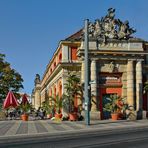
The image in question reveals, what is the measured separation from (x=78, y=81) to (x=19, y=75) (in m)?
23.2

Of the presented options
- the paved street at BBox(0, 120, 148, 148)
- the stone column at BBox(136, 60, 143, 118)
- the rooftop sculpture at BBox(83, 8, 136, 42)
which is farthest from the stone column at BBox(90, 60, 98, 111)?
the paved street at BBox(0, 120, 148, 148)

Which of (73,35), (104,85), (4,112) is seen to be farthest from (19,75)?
(104,85)

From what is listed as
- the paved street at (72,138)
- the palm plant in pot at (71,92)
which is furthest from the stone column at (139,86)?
the paved street at (72,138)

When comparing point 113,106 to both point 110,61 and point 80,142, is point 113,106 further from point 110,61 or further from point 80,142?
point 80,142

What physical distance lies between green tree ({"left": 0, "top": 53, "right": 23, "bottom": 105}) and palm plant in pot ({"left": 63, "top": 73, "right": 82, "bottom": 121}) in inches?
748

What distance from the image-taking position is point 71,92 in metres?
42.1

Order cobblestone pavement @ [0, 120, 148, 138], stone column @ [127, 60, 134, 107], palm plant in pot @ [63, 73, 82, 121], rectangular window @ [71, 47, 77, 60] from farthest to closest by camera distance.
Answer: rectangular window @ [71, 47, 77, 60] < stone column @ [127, 60, 134, 107] < palm plant in pot @ [63, 73, 82, 121] < cobblestone pavement @ [0, 120, 148, 138]

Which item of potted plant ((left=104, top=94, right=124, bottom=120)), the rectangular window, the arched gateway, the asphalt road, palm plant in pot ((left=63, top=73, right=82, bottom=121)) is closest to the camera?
the asphalt road

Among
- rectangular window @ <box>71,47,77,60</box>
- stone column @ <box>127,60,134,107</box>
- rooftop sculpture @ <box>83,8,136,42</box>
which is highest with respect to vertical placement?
rooftop sculpture @ <box>83,8,136,42</box>

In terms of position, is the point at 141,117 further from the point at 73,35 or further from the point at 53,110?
the point at 73,35

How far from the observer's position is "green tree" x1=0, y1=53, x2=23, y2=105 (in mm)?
60344

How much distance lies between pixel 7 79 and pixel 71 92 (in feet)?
69.1

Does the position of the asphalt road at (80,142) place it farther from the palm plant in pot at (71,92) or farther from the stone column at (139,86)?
the stone column at (139,86)

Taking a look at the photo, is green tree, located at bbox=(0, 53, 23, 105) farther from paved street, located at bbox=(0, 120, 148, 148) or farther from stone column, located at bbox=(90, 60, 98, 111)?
paved street, located at bbox=(0, 120, 148, 148)
